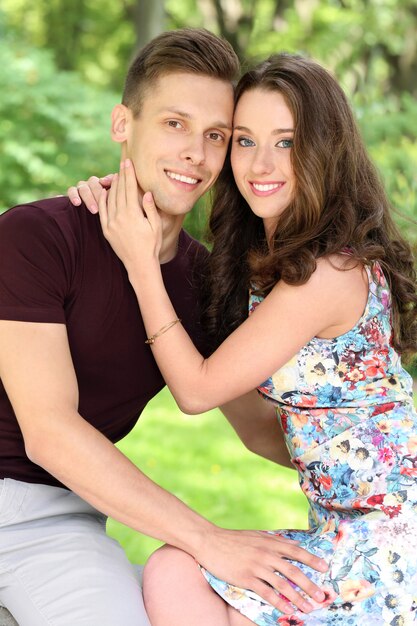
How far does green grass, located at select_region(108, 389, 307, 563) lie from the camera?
5402 millimetres

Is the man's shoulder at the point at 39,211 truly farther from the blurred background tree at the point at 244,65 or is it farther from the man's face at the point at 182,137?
the blurred background tree at the point at 244,65

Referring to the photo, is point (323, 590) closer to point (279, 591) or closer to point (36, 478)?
point (279, 591)

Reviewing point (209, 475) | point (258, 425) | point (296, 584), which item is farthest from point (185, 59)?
point (209, 475)

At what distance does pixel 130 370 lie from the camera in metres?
2.71

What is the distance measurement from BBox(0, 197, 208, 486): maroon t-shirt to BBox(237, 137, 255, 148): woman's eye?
1.55ft

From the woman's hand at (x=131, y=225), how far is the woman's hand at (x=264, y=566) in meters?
0.76

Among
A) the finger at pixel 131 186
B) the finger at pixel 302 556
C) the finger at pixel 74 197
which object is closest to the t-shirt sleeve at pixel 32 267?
the finger at pixel 74 197

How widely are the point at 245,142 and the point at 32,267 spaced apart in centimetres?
72

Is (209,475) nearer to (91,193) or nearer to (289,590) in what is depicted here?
(91,193)

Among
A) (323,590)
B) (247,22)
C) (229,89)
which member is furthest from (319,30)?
(323,590)

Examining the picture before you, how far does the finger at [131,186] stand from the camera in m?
2.68

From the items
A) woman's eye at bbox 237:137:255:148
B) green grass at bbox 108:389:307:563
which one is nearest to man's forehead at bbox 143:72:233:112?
woman's eye at bbox 237:137:255:148

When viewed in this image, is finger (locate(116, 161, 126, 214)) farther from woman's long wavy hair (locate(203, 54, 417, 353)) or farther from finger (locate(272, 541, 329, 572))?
finger (locate(272, 541, 329, 572))

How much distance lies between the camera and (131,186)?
2.74 m
